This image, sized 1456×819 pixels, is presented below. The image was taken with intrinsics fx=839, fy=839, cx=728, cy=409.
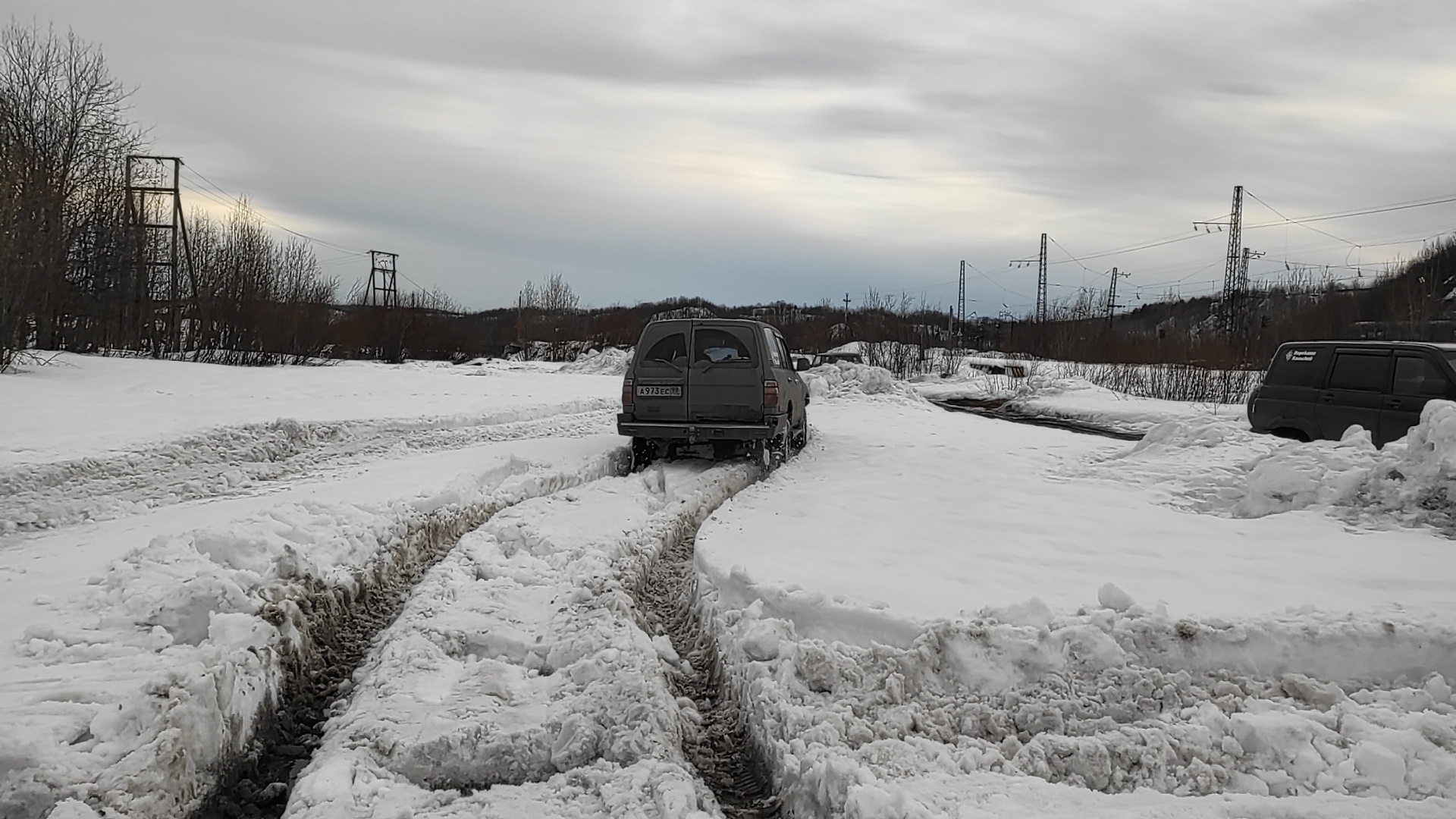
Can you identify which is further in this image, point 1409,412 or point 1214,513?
point 1409,412

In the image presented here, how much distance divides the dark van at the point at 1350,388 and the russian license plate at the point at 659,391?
7.64 meters

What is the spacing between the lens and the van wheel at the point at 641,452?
36.6 feet

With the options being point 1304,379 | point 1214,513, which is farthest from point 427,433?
point 1304,379

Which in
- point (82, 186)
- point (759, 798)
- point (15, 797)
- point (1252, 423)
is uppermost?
point (82, 186)

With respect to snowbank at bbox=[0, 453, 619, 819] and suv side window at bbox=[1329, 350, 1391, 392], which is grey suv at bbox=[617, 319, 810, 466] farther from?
suv side window at bbox=[1329, 350, 1391, 392]

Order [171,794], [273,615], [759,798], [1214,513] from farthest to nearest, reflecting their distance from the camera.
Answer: [1214,513], [273,615], [759,798], [171,794]

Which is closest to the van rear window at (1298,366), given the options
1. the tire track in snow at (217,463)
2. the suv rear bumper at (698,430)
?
the suv rear bumper at (698,430)

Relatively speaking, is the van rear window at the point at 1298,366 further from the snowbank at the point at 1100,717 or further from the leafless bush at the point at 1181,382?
the leafless bush at the point at 1181,382

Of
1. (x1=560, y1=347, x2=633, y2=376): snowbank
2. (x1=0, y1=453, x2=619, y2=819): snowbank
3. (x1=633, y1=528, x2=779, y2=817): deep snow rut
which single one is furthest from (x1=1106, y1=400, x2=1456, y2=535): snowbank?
(x1=560, y1=347, x2=633, y2=376): snowbank

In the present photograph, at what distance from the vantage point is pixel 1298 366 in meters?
10.8

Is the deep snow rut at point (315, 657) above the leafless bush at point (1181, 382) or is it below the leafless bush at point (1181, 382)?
below

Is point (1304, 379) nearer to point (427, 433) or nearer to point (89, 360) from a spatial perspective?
point (427, 433)

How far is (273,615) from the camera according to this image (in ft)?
15.5

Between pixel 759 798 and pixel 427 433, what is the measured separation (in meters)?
12.7
